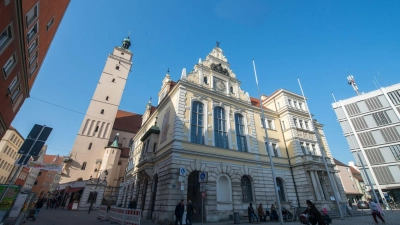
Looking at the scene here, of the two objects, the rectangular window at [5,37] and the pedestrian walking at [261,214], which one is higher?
the rectangular window at [5,37]

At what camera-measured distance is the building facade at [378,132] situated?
124 ft

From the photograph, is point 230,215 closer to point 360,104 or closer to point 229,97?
point 229,97

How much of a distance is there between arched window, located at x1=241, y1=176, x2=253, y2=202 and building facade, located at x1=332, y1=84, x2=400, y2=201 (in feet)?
95.7

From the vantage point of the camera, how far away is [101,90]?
4375 cm

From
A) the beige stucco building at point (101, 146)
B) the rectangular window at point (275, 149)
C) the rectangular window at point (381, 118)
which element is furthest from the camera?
the rectangular window at point (381, 118)

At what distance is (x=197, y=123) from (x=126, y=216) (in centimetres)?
991

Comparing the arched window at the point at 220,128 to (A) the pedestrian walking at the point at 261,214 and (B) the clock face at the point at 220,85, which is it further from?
(A) the pedestrian walking at the point at 261,214

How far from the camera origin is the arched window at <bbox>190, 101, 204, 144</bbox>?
17.8 meters

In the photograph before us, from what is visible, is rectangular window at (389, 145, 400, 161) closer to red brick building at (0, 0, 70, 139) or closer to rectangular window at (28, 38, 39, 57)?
red brick building at (0, 0, 70, 139)

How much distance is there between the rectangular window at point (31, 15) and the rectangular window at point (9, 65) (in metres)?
2.39

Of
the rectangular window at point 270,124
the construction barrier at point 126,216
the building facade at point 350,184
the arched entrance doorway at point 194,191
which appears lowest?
the construction barrier at point 126,216

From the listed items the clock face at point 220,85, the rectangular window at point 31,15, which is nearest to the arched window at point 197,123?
the clock face at point 220,85

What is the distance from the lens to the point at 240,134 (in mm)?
21141

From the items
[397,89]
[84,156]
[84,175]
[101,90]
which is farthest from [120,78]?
[397,89]
